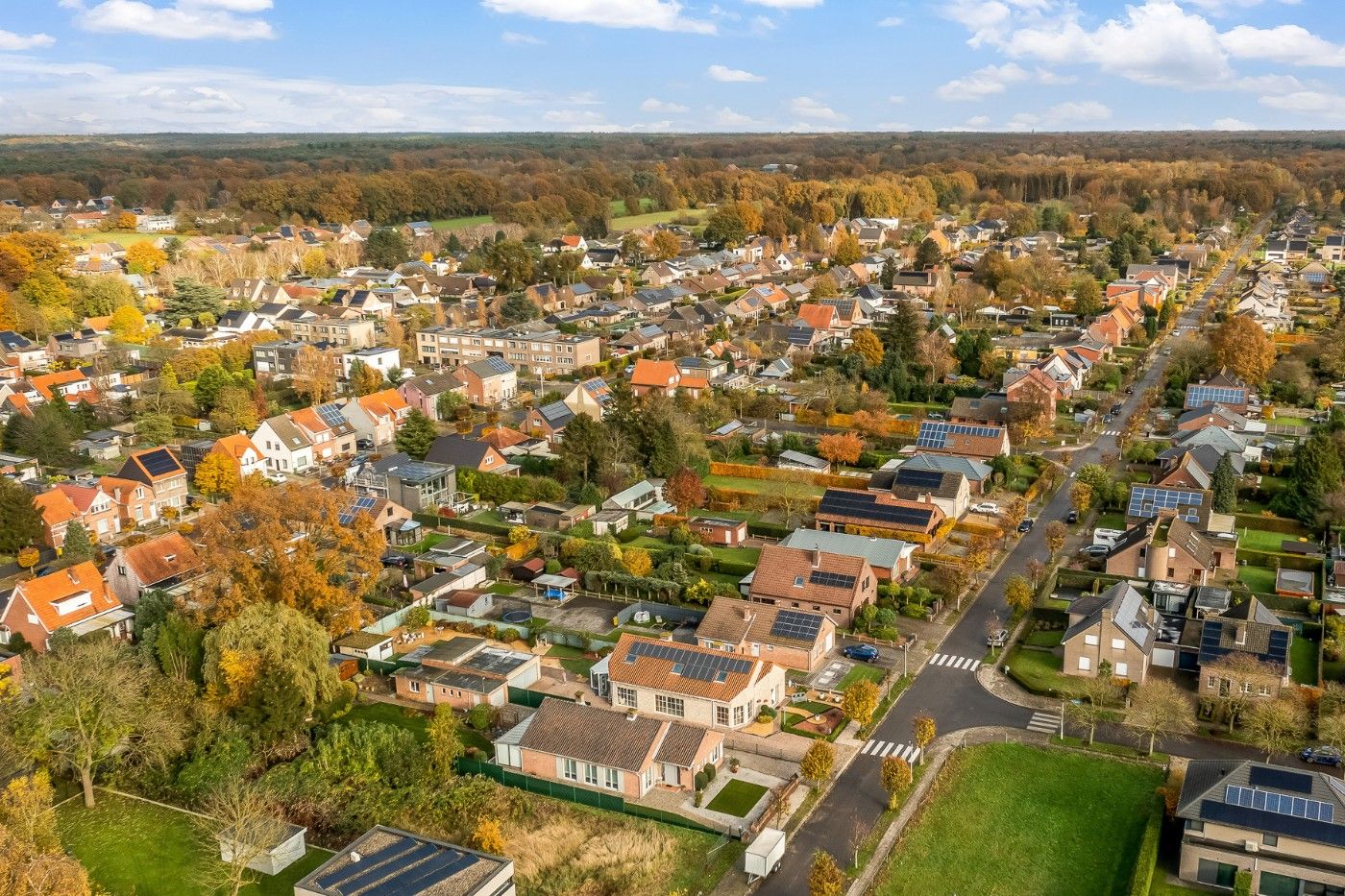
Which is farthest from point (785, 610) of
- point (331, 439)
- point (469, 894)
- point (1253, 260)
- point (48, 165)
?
point (48, 165)

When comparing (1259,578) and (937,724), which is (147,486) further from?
(1259,578)

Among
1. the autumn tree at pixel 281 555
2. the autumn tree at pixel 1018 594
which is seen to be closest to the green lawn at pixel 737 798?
the autumn tree at pixel 1018 594

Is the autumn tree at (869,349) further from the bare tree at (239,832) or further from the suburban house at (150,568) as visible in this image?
the bare tree at (239,832)

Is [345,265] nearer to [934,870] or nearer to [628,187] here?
[628,187]

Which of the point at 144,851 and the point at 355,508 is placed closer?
the point at 144,851

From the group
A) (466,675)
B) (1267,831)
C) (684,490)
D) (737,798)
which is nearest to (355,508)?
(684,490)

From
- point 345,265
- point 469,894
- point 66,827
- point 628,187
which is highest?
point 628,187
